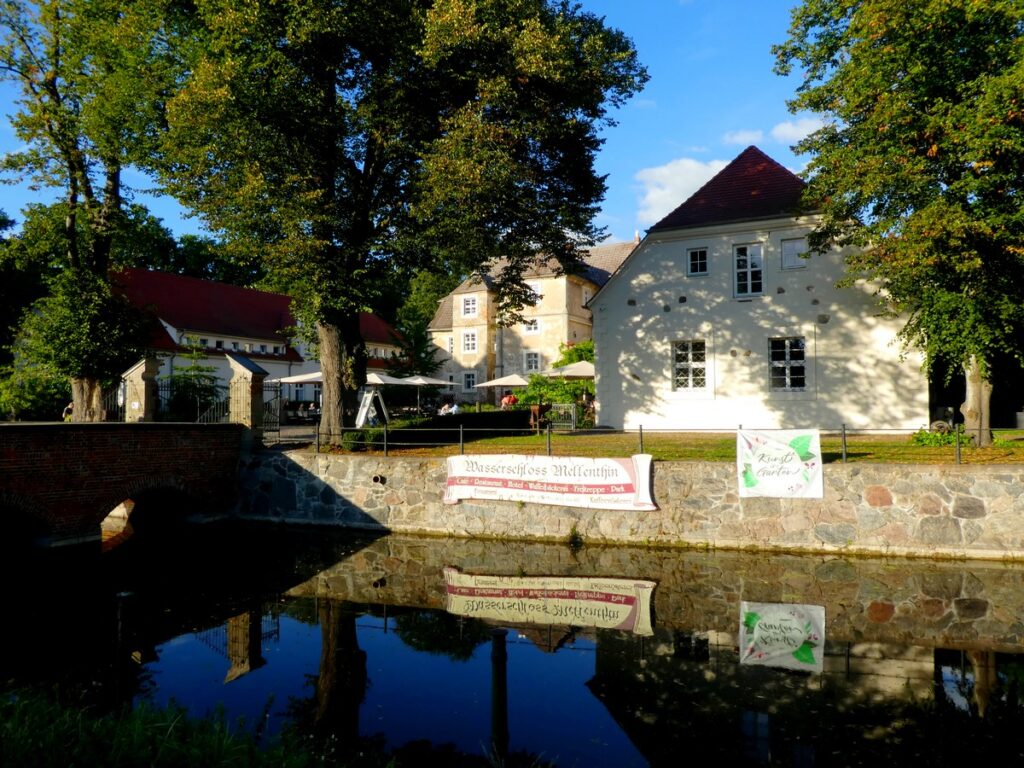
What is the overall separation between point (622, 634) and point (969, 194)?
12.3 meters

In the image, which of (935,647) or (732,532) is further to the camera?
(732,532)

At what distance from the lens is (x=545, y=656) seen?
323 inches

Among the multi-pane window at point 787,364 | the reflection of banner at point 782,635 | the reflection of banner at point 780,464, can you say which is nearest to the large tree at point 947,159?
the reflection of banner at point 780,464

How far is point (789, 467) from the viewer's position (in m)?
13.1

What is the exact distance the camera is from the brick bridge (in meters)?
12.9

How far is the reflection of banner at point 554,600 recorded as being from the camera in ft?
31.0

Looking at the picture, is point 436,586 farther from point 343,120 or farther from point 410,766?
point 343,120

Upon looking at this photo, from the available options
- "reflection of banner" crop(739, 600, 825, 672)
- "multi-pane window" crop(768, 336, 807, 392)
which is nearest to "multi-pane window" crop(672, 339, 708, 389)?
"multi-pane window" crop(768, 336, 807, 392)

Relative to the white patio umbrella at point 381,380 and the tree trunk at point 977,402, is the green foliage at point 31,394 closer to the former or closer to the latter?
the white patio umbrella at point 381,380

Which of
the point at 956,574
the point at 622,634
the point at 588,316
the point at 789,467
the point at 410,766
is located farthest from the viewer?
the point at 588,316

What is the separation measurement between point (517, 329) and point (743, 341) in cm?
2594

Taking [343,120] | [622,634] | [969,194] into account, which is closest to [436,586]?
[622,634]

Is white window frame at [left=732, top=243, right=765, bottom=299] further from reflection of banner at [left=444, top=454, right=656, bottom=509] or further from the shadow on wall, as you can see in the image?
reflection of banner at [left=444, top=454, right=656, bottom=509]

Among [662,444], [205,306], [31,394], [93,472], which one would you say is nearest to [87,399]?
[31,394]
